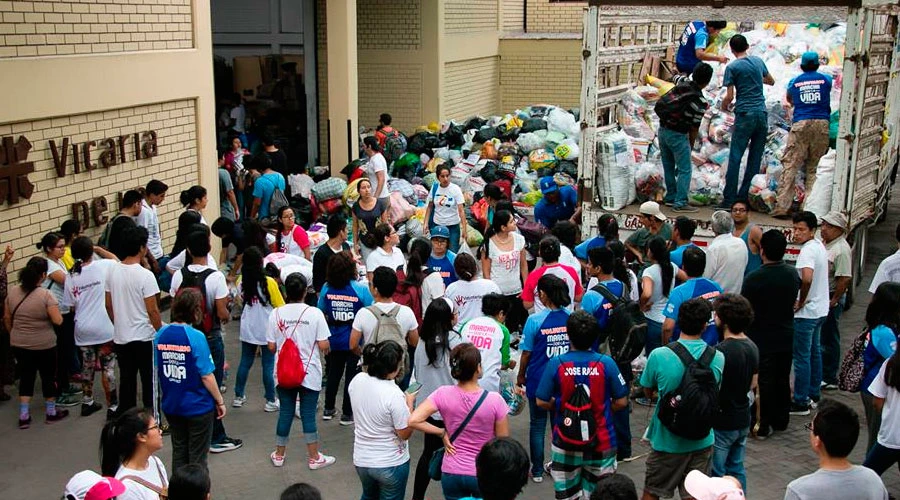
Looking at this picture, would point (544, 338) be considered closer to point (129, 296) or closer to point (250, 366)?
point (250, 366)

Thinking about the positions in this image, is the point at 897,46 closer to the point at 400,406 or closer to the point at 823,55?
the point at 823,55

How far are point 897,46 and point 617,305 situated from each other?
6302 mm

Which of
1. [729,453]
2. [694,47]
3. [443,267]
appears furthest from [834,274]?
[694,47]

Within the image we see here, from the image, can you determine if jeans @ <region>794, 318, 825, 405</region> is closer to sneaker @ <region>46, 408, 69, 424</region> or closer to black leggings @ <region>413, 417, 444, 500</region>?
black leggings @ <region>413, 417, 444, 500</region>

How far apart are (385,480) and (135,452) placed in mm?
1471

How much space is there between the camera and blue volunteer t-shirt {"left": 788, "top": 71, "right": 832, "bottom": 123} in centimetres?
→ 1009

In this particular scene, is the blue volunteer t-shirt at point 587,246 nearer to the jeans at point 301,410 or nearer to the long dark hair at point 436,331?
the long dark hair at point 436,331

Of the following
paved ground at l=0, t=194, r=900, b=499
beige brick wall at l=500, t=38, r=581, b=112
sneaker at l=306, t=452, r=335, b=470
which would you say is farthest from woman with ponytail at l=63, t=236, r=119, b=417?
beige brick wall at l=500, t=38, r=581, b=112

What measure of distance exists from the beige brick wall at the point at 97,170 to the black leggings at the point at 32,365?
1.42 meters

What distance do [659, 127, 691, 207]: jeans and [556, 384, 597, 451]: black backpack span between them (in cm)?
535

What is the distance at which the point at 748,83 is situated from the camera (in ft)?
34.2

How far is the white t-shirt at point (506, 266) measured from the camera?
8820 mm

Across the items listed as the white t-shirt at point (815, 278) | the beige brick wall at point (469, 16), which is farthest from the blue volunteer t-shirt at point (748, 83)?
the beige brick wall at point (469, 16)

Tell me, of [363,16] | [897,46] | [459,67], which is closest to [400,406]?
[897,46]
